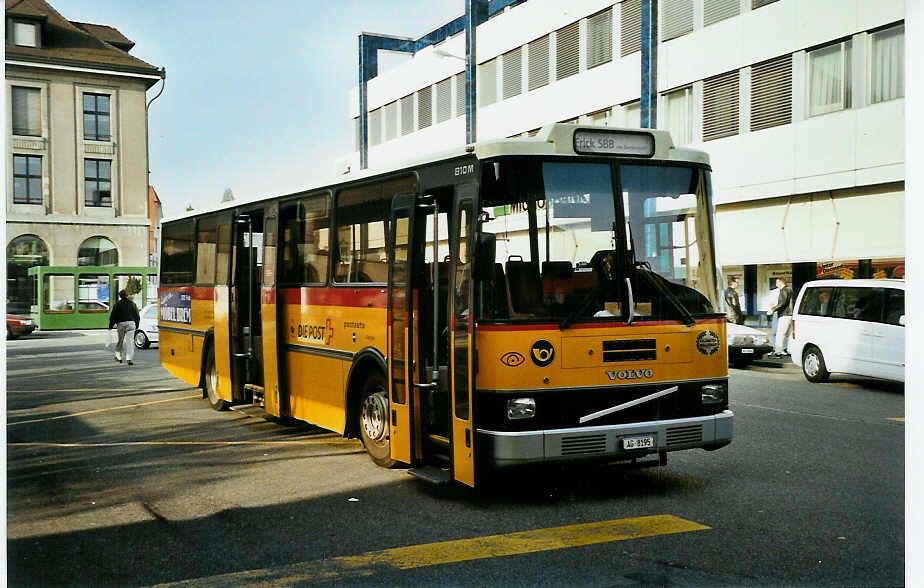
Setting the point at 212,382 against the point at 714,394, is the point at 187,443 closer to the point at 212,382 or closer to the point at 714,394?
the point at 212,382

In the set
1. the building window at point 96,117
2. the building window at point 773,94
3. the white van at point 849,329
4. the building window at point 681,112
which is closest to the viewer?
the building window at point 96,117

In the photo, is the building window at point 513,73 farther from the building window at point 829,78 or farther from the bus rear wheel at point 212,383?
the bus rear wheel at point 212,383

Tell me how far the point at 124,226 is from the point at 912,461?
8.63 meters

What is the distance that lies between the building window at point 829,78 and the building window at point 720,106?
103 inches

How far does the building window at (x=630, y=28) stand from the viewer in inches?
673

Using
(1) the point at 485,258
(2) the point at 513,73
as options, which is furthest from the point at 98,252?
(2) the point at 513,73

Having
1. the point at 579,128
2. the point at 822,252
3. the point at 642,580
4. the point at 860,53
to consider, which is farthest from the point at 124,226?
the point at 822,252

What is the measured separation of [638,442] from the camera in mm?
7336

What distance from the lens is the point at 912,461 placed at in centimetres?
645

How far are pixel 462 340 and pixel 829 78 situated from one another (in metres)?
9.73

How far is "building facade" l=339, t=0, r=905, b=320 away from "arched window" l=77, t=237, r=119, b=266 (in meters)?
3.08

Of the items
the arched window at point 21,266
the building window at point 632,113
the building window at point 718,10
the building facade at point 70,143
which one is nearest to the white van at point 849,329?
the building window at point 632,113

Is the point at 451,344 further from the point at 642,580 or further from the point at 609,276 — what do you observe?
the point at 642,580

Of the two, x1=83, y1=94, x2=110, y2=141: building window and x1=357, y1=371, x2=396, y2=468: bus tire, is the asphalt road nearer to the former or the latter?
x1=357, y1=371, x2=396, y2=468: bus tire
